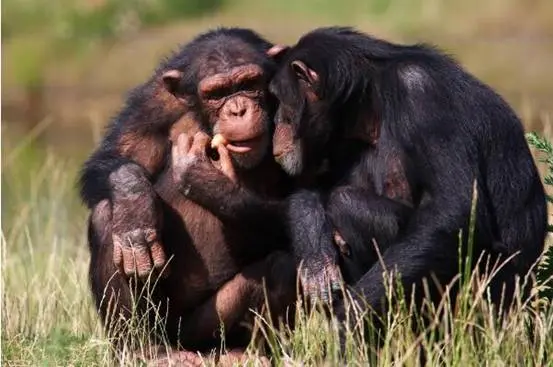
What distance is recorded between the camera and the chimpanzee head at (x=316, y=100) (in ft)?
20.9

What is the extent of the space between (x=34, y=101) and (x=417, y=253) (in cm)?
1406

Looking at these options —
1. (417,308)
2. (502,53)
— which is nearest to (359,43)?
(417,308)

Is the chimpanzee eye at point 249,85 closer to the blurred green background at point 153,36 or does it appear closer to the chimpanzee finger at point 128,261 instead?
the chimpanzee finger at point 128,261

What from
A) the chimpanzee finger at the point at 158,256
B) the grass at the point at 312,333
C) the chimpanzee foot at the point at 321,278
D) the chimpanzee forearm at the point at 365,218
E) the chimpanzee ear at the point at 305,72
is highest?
the chimpanzee ear at the point at 305,72

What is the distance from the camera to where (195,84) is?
669cm

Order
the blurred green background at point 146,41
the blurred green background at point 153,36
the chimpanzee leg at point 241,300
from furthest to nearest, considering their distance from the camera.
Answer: the blurred green background at point 153,36
the blurred green background at point 146,41
the chimpanzee leg at point 241,300

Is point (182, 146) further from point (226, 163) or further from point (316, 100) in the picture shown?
point (316, 100)

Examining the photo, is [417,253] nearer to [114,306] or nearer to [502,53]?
[114,306]

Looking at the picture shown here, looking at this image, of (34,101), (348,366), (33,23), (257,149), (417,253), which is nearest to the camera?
(348,366)

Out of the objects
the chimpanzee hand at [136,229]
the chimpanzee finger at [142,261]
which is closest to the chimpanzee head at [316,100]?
the chimpanzee hand at [136,229]

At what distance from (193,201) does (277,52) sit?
34.2 inches

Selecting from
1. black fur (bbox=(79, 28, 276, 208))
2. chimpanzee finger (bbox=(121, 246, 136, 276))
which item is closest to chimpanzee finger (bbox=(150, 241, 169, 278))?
chimpanzee finger (bbox=(121, 246, 136, 276))

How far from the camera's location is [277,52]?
22.2 feet

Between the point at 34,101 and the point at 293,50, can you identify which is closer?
the point at 293,50
